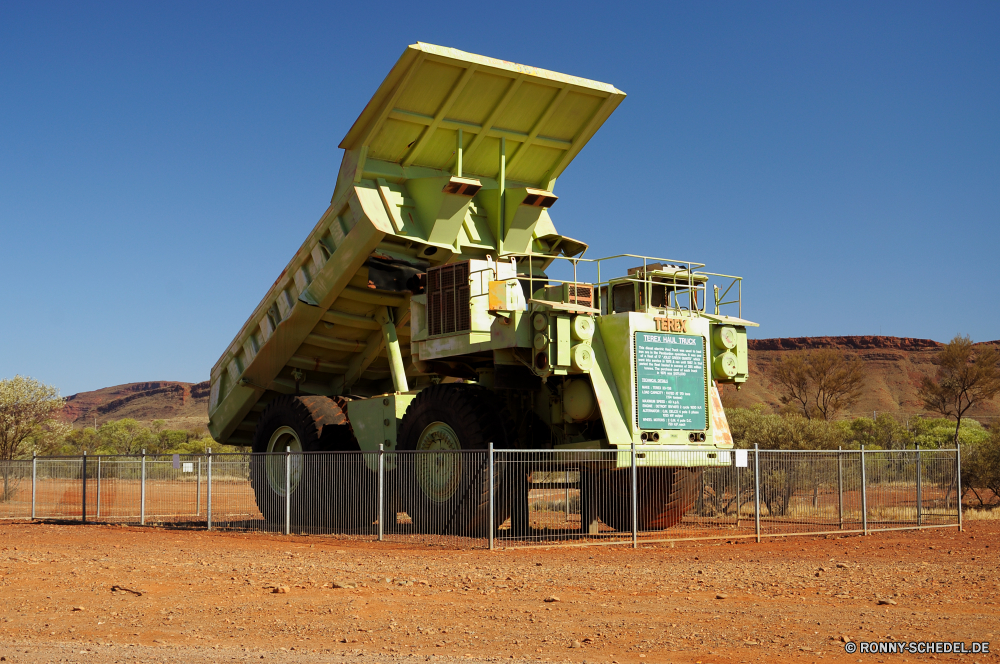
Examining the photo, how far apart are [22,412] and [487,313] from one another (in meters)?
26.8

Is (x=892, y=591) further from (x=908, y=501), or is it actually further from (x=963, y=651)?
(x=908, y=501)

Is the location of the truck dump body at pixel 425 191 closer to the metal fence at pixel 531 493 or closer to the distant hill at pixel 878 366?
the metal fence at pixel 531 493

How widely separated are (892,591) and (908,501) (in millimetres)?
9613

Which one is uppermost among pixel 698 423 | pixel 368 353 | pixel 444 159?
pixel 444 159

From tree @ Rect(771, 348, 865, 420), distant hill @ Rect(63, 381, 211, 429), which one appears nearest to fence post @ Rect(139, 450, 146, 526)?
tree @ Rect(771, 348, 865, 420)

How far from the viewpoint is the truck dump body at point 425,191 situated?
15.6 meters

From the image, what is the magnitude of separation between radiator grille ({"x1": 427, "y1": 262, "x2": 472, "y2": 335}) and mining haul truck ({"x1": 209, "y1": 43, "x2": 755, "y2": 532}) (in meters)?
0.04

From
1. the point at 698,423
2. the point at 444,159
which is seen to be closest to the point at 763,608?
the point at 698,423

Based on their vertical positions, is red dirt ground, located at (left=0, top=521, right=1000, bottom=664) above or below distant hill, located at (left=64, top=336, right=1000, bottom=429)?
below

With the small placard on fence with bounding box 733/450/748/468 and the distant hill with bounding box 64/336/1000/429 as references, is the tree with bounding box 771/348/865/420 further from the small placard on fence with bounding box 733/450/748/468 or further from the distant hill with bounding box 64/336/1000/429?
the small placard on fence with bounding box 733/450/748/468

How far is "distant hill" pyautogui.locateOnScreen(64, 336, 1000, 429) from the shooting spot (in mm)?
91688

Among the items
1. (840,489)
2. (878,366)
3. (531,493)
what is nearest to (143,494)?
(531,493)

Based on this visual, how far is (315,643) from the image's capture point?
25.6 feet

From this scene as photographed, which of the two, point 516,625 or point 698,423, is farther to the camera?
point 698,423
